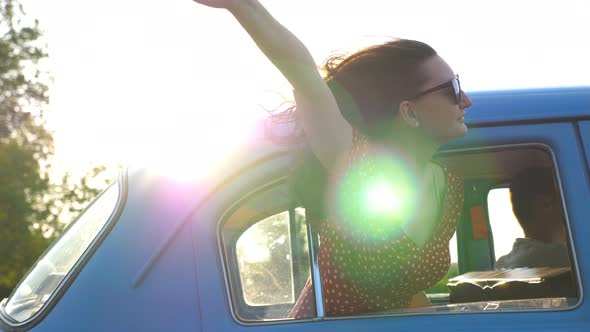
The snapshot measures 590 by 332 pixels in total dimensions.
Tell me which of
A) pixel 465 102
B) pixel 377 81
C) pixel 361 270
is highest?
pixel 377 81

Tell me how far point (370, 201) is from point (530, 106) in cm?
52

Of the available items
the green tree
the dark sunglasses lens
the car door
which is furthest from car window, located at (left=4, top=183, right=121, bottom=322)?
the green tree

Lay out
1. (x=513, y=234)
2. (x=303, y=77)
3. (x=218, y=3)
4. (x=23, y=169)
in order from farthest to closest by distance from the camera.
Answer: (x=23, y=169), (x=513, y=234), (x=303, y=77), (x=218, y=3)

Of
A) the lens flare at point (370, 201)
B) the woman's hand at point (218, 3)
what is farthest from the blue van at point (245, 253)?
the woman's hand at point (218, 3)

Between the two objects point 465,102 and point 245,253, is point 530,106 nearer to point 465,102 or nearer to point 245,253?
point 465,102

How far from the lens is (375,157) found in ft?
8.44

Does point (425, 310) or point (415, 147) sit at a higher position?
point (415, 147)

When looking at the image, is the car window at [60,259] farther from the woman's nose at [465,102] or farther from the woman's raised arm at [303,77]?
the woman's nose at [465,102]

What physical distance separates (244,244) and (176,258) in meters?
0.21

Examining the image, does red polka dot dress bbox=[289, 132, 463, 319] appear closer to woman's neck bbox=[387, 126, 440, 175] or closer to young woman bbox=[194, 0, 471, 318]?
young woman bbox=[194, 0, 471, 318]

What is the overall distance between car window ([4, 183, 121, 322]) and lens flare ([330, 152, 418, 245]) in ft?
2.05

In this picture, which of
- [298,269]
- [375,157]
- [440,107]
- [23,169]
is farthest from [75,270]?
[23,169]

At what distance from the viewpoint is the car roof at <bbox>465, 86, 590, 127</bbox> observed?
99.9 inches

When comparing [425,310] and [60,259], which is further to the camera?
[60,259]
